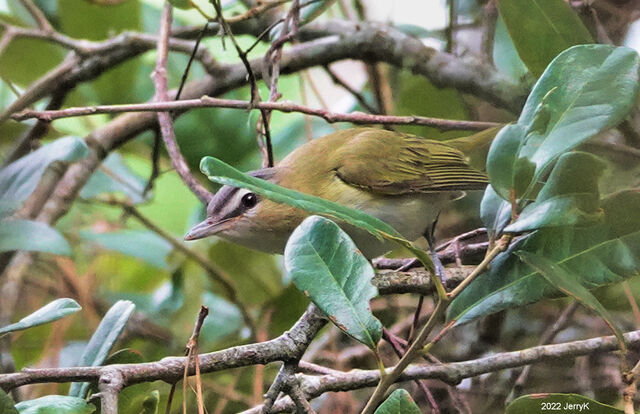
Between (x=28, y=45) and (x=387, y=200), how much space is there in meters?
1.59

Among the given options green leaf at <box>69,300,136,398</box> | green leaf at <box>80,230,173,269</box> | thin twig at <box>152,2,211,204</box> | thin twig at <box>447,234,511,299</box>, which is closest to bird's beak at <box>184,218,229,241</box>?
thin twig at <box>152,2,211,204</box>

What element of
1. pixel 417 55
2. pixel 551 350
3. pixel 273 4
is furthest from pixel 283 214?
pixel 551 350

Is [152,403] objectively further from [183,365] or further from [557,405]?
[557,405]

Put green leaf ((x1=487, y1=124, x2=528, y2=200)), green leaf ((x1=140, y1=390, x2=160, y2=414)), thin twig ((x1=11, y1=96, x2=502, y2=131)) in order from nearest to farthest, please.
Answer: green leaf ((x1=487, y1=124, x2=528, y2=200)) → green leaf ((x1=140, y1=390, x2=160, y2=414)) → thin twig ((x1=11, y1=96, x2=502, y2=131))

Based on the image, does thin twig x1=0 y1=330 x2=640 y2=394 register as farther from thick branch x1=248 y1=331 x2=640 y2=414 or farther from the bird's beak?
the bird's beak

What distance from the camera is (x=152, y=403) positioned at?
113 cm

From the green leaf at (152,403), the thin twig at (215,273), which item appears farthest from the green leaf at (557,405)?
the thin twig at (215,273)

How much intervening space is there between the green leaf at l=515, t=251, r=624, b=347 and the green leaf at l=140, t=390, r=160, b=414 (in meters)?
0.56

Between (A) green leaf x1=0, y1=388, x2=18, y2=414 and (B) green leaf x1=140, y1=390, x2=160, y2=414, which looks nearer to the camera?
(A) green leaf x1=0, y1=388, x2=18, y2=414

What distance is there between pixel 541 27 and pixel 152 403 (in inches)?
36.1

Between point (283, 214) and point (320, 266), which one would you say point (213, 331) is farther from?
point (320, 266)

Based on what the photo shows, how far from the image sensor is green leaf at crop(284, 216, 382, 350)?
0.93 meters

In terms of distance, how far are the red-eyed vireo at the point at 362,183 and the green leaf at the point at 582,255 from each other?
2.93 ft

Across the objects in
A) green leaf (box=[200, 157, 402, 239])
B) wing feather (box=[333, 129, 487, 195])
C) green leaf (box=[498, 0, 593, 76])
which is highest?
green leaf (box=[498, 0, 593, 76])
